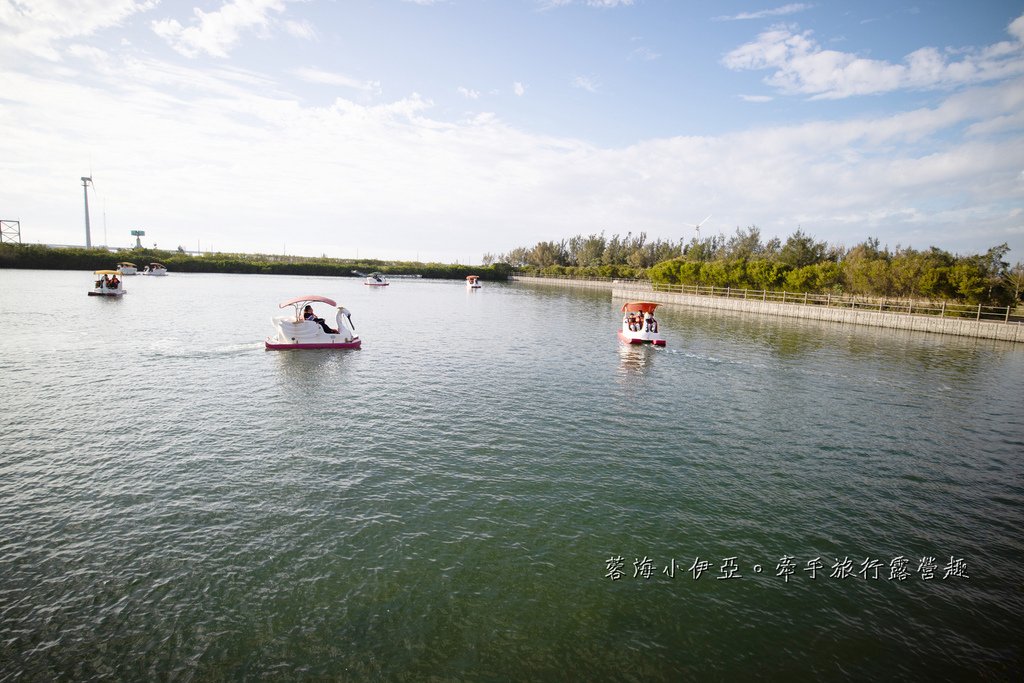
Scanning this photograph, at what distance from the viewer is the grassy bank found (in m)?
107

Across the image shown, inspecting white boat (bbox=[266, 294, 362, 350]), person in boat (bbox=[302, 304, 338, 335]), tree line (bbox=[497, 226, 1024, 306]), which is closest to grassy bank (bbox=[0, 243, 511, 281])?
tree line (bbox=[497, 226, 1024, 306])

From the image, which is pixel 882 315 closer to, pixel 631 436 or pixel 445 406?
pixel 631 436

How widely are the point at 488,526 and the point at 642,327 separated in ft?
100

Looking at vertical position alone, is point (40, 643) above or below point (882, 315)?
below

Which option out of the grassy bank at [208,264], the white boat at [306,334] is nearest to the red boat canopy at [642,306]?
the white boat at [306,334]

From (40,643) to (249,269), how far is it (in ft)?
495

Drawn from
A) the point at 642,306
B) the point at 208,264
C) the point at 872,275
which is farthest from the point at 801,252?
the point at 208,264

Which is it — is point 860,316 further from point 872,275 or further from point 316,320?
point 316,320

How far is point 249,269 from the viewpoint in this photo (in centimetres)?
14038

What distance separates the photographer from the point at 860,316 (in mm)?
60031

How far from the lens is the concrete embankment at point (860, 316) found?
49.2m

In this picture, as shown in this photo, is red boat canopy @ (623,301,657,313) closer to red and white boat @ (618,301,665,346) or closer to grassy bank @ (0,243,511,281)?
red and white boat @ (618,301,665,346)

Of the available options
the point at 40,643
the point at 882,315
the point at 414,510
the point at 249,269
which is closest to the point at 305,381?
the point at 414,510

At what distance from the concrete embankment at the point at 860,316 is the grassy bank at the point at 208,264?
94.9m
